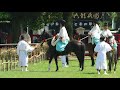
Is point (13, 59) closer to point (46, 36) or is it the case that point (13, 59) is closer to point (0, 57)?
point (0, 57)

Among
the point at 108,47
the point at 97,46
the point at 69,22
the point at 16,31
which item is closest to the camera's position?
the point at 108,47

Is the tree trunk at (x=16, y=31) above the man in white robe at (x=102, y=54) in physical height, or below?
above

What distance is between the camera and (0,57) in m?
17.2

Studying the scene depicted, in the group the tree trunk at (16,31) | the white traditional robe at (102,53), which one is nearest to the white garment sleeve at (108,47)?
the white traditional robe at (102,53)

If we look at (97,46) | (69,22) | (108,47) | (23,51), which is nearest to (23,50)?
(23,51)

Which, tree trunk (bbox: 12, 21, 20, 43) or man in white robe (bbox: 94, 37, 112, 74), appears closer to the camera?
man in white robe (bbox: 94, 37, 112, 74)

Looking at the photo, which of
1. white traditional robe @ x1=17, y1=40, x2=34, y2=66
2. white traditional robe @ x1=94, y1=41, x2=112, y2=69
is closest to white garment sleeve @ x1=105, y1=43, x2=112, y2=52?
white traditional robe @ x1=94, y1=41, x2=112, y2=69

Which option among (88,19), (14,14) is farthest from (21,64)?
(88,19)

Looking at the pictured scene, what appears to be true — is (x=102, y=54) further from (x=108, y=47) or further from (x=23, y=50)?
(x=23, y=50)

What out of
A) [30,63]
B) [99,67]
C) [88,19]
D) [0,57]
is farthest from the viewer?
[88,19]

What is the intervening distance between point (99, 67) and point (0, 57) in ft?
Answer: 15.8

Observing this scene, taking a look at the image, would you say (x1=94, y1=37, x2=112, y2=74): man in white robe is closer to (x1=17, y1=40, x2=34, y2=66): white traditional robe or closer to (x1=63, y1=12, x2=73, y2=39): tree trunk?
(x1=17, y1=40, x2=34, y2=66): white traditional robe

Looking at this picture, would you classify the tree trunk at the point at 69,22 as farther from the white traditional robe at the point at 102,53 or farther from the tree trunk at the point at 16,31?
the white traditional robe at the point at 102,53

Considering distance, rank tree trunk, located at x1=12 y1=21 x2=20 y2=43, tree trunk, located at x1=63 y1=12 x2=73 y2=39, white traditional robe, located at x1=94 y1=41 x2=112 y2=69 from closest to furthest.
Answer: white traditional robe, located at x1=94 y1=41 x2=112 y2=69 < tree trunk, located at x1=63 y1=12 x2=73 y2=39 < tree trunk, located at x1=12 y1=21 x2=20 y2=43
